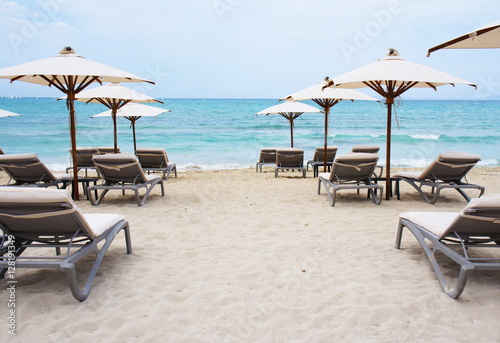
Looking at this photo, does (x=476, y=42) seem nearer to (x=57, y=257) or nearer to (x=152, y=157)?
(x=57, y=257)

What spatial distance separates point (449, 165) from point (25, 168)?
6645mm

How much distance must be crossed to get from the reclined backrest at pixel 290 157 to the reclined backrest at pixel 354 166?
321 centimetres

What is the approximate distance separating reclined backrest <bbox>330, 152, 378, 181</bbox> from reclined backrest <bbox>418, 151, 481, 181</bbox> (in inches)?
32.8

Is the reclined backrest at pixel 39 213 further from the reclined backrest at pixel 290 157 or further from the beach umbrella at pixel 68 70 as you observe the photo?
the reclined backrest at pixel 290 157

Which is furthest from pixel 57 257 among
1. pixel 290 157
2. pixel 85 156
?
pixel 290 157

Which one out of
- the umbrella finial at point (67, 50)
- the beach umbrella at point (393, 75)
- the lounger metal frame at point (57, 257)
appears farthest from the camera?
the umbrella finial at point (67, 50)

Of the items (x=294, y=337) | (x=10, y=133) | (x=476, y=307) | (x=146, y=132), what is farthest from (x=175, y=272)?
(x=10, y=133)

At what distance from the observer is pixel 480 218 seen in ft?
9.00

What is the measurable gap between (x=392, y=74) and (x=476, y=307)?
12.0 ft

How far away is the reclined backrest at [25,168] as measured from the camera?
5723 millimetres

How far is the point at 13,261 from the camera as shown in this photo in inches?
105

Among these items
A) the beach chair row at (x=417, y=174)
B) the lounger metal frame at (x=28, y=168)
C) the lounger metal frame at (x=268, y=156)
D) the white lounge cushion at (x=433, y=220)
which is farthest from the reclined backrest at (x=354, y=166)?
the lounger metal frame at (x=28, y=168)

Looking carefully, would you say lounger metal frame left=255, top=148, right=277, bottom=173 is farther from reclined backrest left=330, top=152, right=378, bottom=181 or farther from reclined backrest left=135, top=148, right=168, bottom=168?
reclined backrest left=330, top=152, right=378, bottom=181

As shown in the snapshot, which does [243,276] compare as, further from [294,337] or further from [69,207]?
[69,207]
